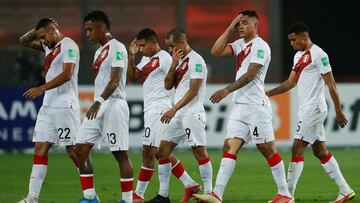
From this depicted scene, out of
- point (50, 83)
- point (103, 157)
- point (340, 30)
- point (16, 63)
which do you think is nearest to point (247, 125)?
point (50, 83)

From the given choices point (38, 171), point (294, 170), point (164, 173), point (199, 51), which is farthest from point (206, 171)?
point (199, 51)

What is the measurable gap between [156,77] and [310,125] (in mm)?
2143

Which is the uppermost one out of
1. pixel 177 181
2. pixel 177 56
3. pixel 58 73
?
pixel 177 56

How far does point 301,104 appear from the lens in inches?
587

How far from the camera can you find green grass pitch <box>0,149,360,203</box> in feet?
50.6

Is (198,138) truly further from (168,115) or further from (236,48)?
(236,48)

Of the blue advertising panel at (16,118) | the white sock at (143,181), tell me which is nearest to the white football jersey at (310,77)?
the white sock at (143,181)

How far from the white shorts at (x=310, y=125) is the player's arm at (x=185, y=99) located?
156 cm

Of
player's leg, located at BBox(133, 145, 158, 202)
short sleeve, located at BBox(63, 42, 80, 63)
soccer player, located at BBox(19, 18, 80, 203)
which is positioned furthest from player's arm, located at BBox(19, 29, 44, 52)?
player's leg, located at BBox(133, 145, 158, 202)

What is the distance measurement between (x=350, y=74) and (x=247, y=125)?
20.9m

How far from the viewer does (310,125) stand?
14.7 meters

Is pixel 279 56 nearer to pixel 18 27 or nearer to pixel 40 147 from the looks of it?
pixel 18 27

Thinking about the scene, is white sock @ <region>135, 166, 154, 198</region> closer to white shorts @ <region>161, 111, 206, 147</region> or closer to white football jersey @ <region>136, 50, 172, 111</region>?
white shorts @ <region>161, 111, 206, 147</region>

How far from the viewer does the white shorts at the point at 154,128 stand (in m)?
14.8
